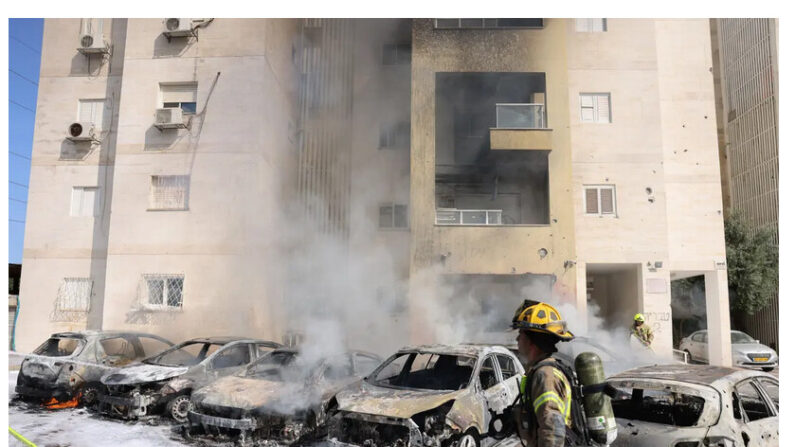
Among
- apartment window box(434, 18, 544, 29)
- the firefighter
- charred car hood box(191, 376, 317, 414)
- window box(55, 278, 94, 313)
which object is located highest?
apartment window box(434, 18, 544, 29)

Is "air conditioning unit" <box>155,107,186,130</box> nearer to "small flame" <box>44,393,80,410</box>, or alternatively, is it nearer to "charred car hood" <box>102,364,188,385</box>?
"charred car hood" <box>102,364,188,385</box>

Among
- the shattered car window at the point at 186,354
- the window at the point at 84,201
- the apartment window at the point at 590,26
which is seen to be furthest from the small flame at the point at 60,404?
the apartment window at the point at 590,26

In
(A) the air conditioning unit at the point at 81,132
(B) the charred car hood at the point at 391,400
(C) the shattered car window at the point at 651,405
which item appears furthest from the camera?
(A) the air conditioning unit at the point at 81,132

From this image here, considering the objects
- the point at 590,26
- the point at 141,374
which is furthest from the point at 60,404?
the point at 590,26

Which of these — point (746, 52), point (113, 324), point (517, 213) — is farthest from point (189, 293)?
point (746, 52)

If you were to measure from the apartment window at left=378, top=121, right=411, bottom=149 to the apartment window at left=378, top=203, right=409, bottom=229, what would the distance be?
123 cm

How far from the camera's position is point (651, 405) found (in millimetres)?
4082

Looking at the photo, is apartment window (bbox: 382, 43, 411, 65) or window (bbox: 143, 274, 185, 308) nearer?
window (bbox: 143, 274, 185, 308)

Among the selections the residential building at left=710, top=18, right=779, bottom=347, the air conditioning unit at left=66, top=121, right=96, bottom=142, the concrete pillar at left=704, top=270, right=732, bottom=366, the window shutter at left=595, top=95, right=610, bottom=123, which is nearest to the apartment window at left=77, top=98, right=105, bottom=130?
the air conditioning unit at left=66, top=121, right=96, bottom=142

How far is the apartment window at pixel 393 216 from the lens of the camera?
399 inches

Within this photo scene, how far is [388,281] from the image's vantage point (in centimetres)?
943

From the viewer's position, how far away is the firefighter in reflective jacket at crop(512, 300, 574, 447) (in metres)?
2.22

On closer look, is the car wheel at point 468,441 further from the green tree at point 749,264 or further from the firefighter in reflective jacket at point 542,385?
the green tree at point 749,264

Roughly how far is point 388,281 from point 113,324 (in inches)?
187
